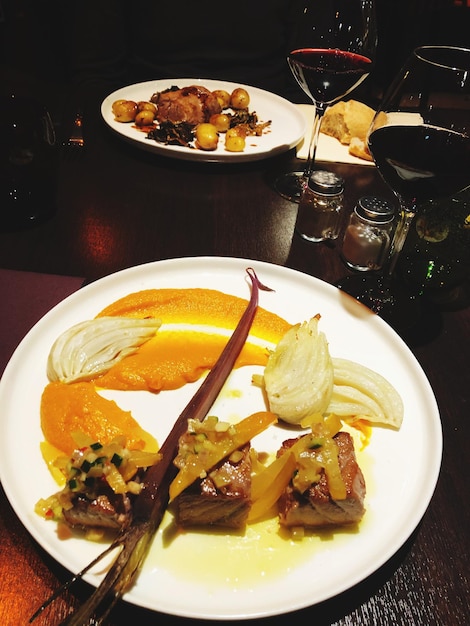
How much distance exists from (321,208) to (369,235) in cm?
21

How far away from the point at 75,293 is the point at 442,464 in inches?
41.6

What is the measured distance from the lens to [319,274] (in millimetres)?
1665

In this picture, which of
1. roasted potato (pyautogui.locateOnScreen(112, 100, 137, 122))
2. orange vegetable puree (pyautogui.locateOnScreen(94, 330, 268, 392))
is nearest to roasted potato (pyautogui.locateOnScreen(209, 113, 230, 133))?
roasted potato (pyautogui.locateOnScreen(112, 100, 137, 122))

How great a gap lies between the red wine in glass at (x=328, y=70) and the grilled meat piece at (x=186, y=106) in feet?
2.05

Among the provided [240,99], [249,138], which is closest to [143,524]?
[249,138]

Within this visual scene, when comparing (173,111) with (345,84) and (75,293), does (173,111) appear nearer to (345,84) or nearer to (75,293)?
(345,84)

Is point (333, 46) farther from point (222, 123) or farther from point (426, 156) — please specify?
point (426, 156)

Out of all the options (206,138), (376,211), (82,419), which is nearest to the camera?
(82,419)

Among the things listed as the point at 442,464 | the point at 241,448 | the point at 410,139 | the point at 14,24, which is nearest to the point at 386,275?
the point at 410,139

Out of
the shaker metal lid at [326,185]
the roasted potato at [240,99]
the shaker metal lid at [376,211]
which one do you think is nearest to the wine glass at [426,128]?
the shaker metal lid at [376,211]

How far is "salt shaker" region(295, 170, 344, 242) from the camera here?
171 centimetres

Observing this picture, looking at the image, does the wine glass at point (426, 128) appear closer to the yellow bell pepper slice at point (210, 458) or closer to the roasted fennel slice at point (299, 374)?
the roasted fennel slice at point (299, 374)

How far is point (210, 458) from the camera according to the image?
945mm

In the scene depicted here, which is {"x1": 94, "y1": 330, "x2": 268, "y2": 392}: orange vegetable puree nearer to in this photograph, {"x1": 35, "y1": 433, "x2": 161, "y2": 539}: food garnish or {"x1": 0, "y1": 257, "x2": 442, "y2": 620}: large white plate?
{"x1": 0, "y1": 257, "x2": 442, "y2": 620}: large white plate
